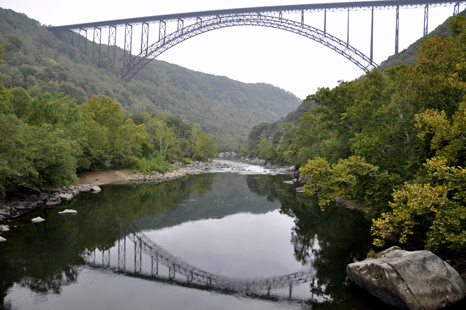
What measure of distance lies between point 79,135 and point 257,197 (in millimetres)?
19137

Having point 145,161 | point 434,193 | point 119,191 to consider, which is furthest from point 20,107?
point 434,193

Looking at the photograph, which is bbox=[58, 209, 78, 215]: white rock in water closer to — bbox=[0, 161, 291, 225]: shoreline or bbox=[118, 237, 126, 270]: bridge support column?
bbox=[0, 161, 291, 225]: shoreline

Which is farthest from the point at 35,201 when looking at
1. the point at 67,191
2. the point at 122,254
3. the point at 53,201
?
the point at 122,254

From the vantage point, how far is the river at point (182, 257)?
1031 cm

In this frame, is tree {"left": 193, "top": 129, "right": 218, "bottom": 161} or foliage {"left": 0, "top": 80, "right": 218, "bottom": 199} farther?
tree {"left": 193, "top": 129, "right": 218, "bottom": 161}

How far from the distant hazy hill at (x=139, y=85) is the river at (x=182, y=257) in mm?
42513

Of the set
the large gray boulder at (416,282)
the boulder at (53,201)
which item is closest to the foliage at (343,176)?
the large gray boulder at (416,282)

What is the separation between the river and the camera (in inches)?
406

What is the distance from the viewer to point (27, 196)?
2189cm

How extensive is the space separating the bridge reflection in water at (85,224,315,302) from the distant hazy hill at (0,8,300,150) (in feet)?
155

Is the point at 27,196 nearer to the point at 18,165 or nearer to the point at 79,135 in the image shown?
the point at 18,165

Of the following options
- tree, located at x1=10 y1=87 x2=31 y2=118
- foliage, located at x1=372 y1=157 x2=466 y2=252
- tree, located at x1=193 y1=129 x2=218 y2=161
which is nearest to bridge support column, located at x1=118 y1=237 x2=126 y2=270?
foliage, located at x1=372 y1=157 x2=466 y2=252

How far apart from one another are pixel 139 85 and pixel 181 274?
4203 inches

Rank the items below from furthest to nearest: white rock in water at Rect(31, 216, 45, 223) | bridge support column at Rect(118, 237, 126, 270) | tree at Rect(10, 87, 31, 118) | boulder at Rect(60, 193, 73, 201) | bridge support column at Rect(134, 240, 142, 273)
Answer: tree at Rect(10, 87, 31, 118) → boulder at Rect(60, 193, 73, 201) → white rock in water at Rect(31, 216, 45, 223) → bridge support column at Rect(118, 237, 126, 270) → bridge support column at Rect(134, 240, 142, 273)
